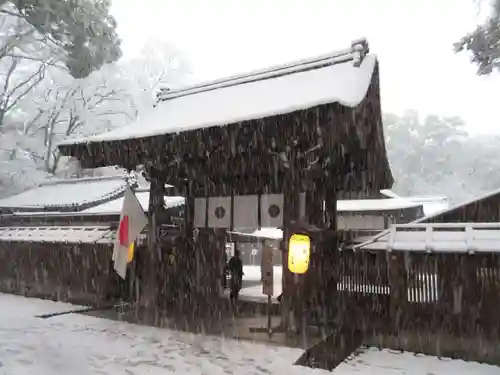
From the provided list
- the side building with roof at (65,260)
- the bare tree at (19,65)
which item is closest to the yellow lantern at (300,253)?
the side building with roof at (65,260)

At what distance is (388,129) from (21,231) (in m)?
46.0

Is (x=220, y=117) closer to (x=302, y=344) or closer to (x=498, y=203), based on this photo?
(x=302, y=344)

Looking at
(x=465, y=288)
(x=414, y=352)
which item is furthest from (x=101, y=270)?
(x=465, y=288)

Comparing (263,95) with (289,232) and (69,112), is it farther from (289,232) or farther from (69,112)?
(69,112)

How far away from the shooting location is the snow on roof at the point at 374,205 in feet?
70.0

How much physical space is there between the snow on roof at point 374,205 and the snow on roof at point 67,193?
12.1m

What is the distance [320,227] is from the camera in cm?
930

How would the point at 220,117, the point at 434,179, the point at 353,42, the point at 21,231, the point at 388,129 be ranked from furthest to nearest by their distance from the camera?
the point at 388,129
the point at 434,179
the point at 21,231
the point at 353,42
the point at 220,117

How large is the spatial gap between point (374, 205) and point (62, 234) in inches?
611

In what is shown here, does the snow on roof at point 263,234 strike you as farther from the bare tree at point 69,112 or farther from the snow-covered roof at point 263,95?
the bare tree at point 69,112

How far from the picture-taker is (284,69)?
1105 centimetres

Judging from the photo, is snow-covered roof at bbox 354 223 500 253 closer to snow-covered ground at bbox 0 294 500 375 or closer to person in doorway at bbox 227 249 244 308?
snow-covered ground at bbox 0 294 500 375

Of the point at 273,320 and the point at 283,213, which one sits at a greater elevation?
the point at 283,213

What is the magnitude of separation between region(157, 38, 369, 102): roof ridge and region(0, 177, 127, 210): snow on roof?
9.87 meters
